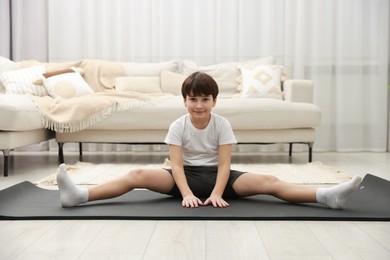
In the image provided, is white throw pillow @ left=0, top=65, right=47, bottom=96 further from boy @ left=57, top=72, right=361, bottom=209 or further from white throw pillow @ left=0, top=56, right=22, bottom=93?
boy @ left=57, top=72, right=361, bottom=209

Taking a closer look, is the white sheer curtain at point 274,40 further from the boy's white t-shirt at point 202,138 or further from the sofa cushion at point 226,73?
the boy's white t-shirt at point 202,138

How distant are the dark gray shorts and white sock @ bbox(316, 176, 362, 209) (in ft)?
1.07

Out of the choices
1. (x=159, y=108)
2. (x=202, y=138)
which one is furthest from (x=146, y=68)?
(x=202, y=138)

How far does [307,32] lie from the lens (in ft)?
15.4

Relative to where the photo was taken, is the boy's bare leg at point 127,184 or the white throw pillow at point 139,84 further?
the white throw pillow at point 139,84

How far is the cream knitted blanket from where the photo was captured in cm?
338

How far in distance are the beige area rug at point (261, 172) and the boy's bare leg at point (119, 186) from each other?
623mm

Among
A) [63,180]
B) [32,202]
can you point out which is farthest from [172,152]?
[32,202]

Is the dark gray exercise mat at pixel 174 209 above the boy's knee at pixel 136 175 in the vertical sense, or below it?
below

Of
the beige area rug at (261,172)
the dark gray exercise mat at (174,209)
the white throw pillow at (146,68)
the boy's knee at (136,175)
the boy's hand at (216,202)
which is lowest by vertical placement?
the beige area rug at (261,172)

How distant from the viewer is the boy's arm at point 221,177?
1.85m

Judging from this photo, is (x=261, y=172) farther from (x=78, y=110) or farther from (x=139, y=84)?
(x=139, y=84)

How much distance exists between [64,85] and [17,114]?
0.86 m

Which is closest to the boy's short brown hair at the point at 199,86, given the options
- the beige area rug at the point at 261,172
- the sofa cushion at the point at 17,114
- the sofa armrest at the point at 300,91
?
the beige area rug at the point at 261,172
